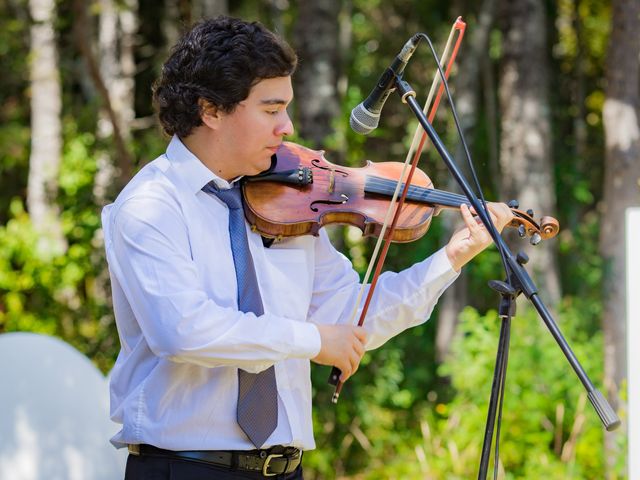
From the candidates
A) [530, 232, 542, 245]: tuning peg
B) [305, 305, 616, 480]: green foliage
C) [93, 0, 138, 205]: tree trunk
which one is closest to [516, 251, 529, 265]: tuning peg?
[530, 232, 542, 245]: tuning peg

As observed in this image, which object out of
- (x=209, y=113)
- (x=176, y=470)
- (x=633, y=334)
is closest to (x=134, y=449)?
(x=176, y=470)

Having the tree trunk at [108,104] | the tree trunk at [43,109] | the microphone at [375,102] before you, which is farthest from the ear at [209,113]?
the tree trunk at [43,109]

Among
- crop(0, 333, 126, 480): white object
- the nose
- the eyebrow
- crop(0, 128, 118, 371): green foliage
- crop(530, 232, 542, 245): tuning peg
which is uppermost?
the eyebrow

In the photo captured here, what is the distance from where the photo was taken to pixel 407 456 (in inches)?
241

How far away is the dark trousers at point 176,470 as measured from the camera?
2.36 m

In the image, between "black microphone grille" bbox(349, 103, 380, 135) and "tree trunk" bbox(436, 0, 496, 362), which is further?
"tree trunk" bbox(436, 0, 496, 362)

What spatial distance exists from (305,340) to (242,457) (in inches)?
14.1

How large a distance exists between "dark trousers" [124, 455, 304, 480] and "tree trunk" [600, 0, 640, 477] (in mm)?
4287

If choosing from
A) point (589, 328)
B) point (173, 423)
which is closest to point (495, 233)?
point (173, 423)


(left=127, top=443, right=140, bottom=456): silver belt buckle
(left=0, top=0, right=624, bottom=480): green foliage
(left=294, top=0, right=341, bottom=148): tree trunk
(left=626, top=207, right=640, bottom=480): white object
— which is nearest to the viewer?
(left=127, top=443, right=140, bottom=456): silver belt buckle

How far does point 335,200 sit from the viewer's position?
2955 mm

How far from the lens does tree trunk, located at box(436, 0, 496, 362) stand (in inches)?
347

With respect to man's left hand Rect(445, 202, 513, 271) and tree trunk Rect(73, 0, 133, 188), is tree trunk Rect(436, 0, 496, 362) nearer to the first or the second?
tree trunk Rect(73, 0, 133, 188)

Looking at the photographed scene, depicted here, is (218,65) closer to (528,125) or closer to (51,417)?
(51,417)
